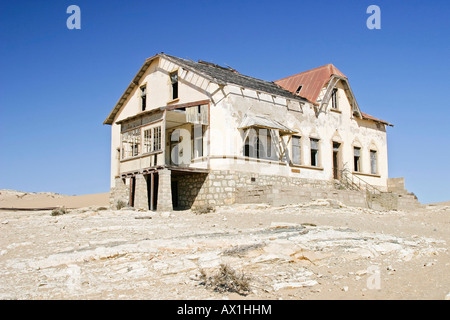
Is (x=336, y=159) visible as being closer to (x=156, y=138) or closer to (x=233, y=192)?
(x=233, y=192)

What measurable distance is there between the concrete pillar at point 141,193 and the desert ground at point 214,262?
298 inches

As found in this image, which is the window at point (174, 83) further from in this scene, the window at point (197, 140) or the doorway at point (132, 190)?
the doorway at point (132, 190)

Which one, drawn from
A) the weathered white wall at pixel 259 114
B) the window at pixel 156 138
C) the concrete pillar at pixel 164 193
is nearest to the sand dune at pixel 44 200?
the weathered white wall at pixel 259 114

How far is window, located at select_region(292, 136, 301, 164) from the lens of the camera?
1005 inches

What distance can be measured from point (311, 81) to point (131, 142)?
12.0 m

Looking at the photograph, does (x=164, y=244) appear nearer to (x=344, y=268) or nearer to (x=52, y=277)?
(x=52, y=277)

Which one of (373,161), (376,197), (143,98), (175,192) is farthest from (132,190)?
(373,161)

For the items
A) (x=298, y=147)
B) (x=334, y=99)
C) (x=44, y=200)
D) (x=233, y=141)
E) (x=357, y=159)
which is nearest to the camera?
(x=233, y=141)

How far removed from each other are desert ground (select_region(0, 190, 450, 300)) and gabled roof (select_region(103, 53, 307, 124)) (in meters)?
10.5

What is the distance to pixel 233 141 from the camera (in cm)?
2247

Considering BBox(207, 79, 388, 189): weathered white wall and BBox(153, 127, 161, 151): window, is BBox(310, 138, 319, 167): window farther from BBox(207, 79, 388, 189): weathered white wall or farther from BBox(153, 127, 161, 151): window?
BBox(153, 127, 161, 151): window

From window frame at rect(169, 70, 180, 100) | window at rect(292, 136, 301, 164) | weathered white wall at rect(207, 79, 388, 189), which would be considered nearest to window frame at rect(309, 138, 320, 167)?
weathered white wall at rect(207, 79, 388, 189)

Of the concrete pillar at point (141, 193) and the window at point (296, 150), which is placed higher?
the window at point (296, 150)

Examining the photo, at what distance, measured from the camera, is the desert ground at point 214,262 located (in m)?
8.15
